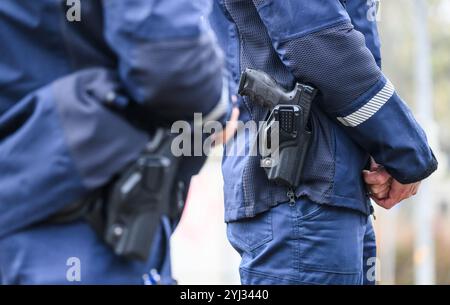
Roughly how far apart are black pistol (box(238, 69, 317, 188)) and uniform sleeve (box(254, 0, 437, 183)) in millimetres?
78

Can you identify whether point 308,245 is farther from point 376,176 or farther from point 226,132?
point 226,132

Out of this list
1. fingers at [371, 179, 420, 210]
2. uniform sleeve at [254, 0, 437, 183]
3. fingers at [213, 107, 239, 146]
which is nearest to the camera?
fingers at [213, 107, 239, 146]

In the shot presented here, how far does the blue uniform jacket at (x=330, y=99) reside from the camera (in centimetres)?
291

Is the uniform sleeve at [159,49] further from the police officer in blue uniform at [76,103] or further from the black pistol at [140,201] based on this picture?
the black pistol at [140,201]

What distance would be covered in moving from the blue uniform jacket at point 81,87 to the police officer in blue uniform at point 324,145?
0.85 meters

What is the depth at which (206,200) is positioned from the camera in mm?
8070

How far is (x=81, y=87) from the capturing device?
81.7 inches

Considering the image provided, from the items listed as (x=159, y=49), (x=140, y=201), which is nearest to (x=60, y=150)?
(x=140, y=201)

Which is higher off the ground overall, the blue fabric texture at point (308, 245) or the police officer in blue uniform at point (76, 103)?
the police officer in blue uniform at point (76, 103)

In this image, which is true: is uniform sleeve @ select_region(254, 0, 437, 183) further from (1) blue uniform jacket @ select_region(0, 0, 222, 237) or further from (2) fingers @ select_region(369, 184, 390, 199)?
(1) blue uniform jacket @ select_region(0, 0, 222, 237)

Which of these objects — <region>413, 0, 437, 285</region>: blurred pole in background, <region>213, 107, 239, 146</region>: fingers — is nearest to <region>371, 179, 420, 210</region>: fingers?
<region>213, 107, 239, 146</region>: fingers

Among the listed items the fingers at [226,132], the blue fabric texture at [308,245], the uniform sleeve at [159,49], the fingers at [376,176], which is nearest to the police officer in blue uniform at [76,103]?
the uniform sleeve at [159,49]

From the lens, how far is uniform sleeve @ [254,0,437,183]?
2.90m
